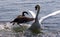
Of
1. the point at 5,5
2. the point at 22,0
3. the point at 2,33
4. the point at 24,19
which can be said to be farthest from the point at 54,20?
the point at 22,0

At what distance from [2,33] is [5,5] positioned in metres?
→ 7.60

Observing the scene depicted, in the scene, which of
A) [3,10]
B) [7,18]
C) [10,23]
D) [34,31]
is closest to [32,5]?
[3,10]

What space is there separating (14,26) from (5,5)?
20.1 feet

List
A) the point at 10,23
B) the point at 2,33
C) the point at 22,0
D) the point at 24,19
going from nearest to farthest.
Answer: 1. the point at 2,33
2. the point at 24,19
3. the point at 10,23
4. the point at 22,0

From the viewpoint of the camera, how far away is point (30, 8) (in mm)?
17031

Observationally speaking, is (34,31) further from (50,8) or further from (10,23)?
(50,8)

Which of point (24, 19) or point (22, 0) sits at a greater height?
point (24, 19)

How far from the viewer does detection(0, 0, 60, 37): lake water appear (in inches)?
499

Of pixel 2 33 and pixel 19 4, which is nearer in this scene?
pixel 2 33

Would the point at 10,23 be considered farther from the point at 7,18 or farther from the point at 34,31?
the point at 34,31

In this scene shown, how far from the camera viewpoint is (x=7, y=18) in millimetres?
14297

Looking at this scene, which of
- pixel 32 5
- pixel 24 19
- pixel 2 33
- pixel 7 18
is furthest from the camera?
pixel 32 5

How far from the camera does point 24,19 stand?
12.1 metres

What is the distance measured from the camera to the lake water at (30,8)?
12.7 m
